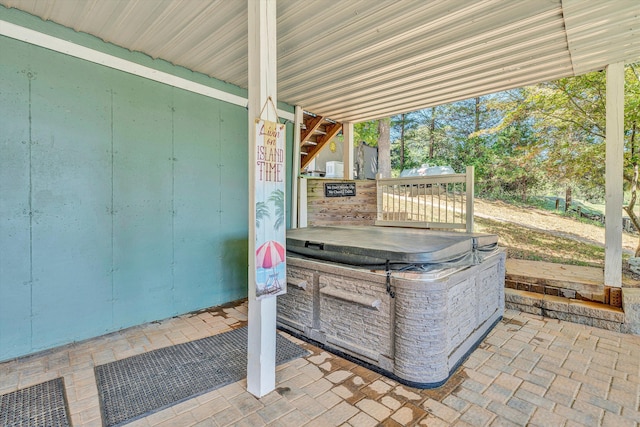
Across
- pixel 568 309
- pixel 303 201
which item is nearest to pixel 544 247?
pixel 568 309

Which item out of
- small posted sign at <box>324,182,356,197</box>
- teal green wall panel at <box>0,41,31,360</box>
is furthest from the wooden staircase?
teal green wall panel at <box>0,41,31,360</box>

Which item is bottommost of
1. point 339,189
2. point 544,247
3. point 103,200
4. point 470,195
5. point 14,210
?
point 544,247

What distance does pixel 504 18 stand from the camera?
2.49 m

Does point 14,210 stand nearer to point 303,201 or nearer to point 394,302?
point 394,302

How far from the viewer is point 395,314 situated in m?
2.26

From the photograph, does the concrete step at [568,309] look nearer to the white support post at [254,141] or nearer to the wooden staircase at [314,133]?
the white support post at [254,141]

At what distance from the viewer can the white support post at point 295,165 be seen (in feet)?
15.8

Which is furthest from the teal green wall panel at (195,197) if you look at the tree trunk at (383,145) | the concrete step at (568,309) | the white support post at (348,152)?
the tree trunk at (383,145)

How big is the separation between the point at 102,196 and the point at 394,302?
2.96 m

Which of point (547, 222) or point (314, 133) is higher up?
point (314, 133)

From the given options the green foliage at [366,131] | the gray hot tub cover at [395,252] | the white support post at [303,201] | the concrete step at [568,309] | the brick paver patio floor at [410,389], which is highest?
the green foliage at [366,131]

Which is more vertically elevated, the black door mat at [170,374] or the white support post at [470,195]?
the white support post at [470,195]

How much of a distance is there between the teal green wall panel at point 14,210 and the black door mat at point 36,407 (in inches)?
27.3

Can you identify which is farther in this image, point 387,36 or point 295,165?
point 295,165
